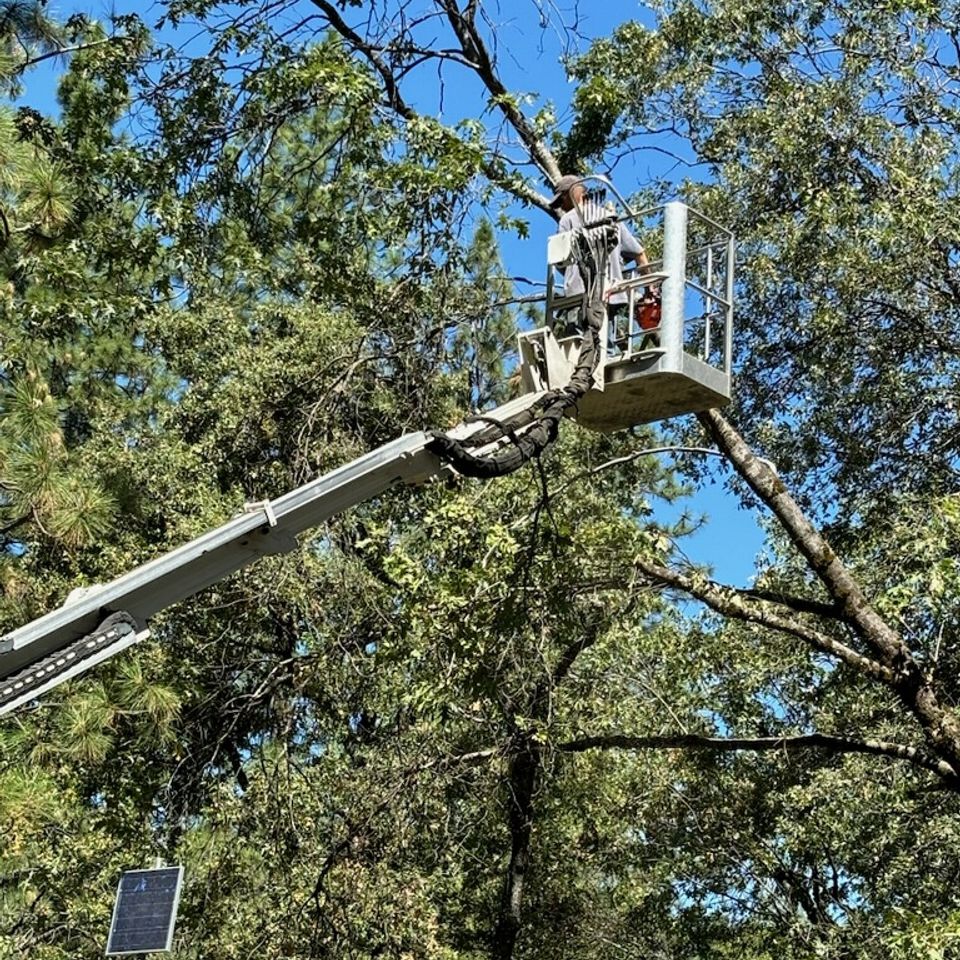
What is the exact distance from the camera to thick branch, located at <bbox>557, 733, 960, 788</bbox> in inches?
376

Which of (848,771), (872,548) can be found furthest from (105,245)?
(848,771)

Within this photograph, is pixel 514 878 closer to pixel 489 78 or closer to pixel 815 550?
pixel 815 550

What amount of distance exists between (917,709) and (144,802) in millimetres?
7523

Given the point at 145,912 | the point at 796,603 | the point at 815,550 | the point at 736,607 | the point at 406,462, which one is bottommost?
the point at 145,912

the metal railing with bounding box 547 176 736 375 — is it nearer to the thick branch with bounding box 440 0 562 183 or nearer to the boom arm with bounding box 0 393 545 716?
the boom arm with bounding box 0 393 545 716

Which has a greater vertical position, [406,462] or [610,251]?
[610,251]

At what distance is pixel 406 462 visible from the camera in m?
4.44

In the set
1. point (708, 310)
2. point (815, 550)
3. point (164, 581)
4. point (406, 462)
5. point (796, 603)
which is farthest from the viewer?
point (796, 603)

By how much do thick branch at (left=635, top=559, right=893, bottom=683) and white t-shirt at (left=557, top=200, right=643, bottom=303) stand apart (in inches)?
135

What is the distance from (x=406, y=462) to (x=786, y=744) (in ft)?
21.3

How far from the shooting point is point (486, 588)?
28.4 feet

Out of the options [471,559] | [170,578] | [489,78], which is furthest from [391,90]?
[170,578]

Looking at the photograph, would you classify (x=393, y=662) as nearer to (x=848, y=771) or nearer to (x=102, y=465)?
(x=848, y=771)

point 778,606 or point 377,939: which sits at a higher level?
point 778,606
